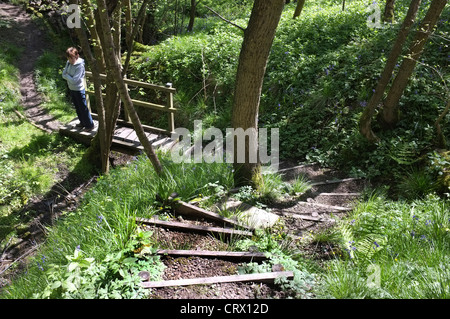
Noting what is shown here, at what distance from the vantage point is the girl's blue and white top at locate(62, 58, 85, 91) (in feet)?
25.9

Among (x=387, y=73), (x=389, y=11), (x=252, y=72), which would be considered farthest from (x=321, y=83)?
(x=252, y=72)

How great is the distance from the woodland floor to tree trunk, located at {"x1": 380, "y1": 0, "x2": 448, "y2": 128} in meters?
1.53

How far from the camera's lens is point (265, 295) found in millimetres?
3164

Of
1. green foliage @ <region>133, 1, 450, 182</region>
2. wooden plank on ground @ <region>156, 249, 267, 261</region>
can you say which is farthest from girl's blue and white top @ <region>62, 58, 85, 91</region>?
wooden plank on ground @ <region>156, 249, 267, 261</region>

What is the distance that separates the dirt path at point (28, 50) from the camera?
9.55m

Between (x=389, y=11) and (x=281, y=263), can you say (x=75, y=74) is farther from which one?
(x=389, y=11)

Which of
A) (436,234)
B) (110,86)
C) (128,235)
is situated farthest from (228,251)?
(110,86)

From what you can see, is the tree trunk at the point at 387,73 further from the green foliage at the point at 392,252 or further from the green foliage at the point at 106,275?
the green foliage at the point at 106,275

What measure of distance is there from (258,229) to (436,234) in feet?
6.74

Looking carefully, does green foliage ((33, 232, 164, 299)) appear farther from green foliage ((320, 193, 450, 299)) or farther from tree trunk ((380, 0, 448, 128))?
tree trunk ((380, 0, 448, 128))

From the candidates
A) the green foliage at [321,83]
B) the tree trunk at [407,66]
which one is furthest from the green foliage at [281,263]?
the tree trunk at [407,66]

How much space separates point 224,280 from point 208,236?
0.90m

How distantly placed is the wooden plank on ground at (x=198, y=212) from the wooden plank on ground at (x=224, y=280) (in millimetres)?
1082
